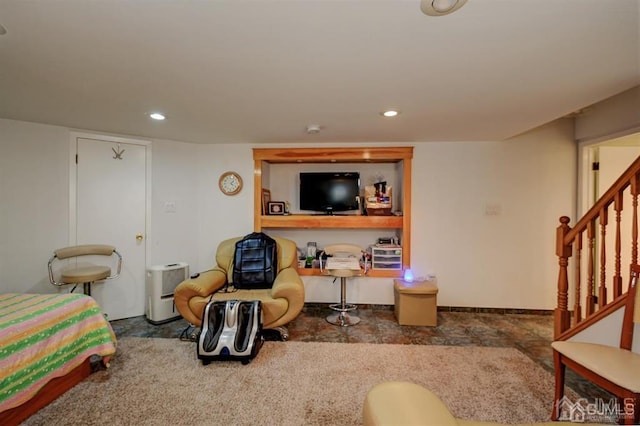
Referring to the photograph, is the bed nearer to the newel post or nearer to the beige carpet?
the beige carpet

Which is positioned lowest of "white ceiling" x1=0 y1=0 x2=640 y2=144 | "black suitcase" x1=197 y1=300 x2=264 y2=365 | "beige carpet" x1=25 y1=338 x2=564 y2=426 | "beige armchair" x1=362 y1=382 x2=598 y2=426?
"beige carpet" x1=25 y1=338 x2=564 y2=426

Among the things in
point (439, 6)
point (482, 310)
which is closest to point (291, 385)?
point (439, 6)

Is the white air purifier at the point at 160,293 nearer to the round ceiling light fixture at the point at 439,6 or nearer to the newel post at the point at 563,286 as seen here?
the round ceiling light fixture at the point at 439,6

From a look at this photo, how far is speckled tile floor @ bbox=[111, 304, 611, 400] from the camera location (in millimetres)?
2768

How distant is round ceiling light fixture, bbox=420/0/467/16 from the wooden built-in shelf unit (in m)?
2.38

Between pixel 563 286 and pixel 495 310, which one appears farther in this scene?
pixel 495 310

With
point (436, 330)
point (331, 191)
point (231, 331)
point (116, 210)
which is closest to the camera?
point (231, 331)

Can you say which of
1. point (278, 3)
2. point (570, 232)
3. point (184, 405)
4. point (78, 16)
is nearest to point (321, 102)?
point (278, 3)

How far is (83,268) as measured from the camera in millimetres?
2949

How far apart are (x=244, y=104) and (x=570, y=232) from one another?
2808 mm

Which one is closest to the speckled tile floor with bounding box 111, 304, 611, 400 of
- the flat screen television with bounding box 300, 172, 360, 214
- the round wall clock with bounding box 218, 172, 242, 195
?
the flat screen television with bounding box 300, 172, 360, 214

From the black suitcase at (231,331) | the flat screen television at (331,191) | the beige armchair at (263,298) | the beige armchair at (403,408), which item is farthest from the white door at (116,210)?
the beige armchair at (403,408)

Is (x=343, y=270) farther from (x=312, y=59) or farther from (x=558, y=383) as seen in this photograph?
(x=312, y=59)

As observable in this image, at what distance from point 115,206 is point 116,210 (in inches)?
1.9
